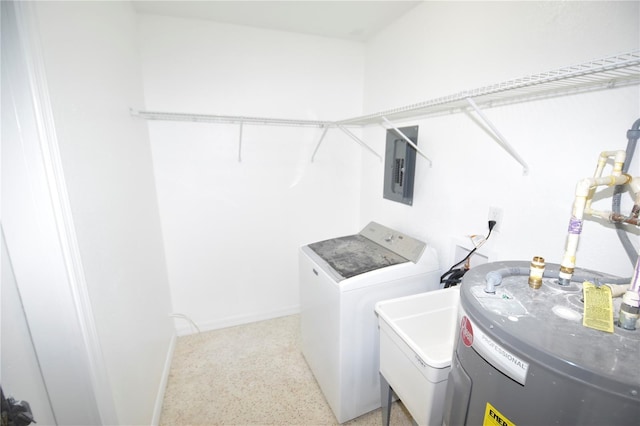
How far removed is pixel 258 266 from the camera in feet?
8.51

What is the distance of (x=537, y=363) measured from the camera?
627 millimetres

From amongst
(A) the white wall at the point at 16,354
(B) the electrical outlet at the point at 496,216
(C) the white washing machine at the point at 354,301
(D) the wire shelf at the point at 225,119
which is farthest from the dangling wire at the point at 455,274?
(A) the white wall at the point at 16,354

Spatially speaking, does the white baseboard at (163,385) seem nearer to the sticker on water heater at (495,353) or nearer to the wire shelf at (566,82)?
the sticker on water heater at (495,353)

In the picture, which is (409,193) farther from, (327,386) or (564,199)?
(327,386)

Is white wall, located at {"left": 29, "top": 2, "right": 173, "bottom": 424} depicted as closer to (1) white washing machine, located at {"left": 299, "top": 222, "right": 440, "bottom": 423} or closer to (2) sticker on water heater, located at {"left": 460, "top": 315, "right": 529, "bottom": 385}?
(1) white washing machine, located at {"left": 299, "top": 222, "right": 440, "bottom": 423}

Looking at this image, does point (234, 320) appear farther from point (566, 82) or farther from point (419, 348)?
point (566, 82)

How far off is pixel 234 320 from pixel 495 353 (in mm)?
2388

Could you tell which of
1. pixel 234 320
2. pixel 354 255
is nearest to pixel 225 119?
pixel 354 255

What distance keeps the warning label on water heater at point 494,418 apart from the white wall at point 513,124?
2.46ft

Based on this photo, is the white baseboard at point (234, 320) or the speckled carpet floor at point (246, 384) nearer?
the speckled carpet floor at point (246, 384)

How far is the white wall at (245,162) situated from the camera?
211 cm

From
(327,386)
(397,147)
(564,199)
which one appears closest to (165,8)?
(397,147)

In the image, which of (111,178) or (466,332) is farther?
(111,178)

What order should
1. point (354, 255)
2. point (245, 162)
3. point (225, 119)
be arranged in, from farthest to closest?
point (245, 162) < point (225, 119) < point (354, 255)
